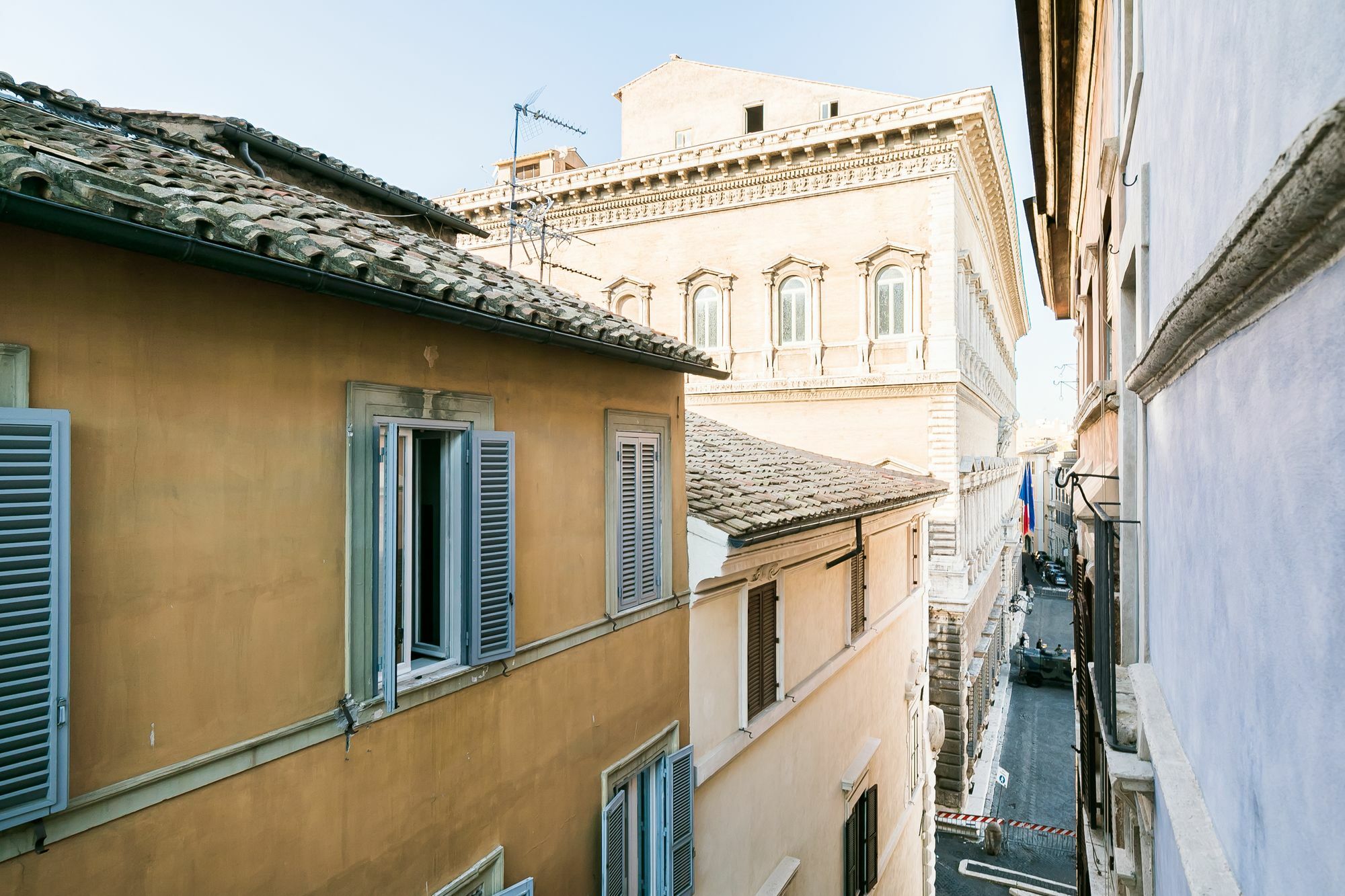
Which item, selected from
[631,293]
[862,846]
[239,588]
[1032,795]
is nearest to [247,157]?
[239,588]

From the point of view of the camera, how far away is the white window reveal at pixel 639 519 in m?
6.09

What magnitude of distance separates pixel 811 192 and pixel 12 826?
20292 mm

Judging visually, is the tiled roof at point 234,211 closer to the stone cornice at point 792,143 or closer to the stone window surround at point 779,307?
the stone window surround at point 779,307

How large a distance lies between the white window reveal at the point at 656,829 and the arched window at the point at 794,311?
15.3 meters

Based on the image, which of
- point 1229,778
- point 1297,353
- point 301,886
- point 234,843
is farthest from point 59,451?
point 1229,778

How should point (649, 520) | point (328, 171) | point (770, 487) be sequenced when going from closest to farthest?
point (649, 520)
point (328, 171)
point (770, 487)

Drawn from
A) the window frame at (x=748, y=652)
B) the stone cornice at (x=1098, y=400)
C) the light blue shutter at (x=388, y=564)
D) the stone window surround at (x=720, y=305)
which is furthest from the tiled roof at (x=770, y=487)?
the stone window surround at (x=720, y=305)

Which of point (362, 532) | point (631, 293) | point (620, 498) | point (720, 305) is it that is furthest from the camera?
point (631, 293)

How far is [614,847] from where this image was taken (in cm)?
578

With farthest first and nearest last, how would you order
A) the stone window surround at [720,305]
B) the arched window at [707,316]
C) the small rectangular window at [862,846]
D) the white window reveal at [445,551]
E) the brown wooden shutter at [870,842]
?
the arched window at [707,316] → the stone window surround at [720,305] → the brown wooden shutter at [870,842] → the small rectangular window at [862,846] → the white window reveal at [445,551]

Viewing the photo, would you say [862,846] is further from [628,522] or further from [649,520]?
[628,522]

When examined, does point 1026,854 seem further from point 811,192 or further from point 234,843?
point 234,843

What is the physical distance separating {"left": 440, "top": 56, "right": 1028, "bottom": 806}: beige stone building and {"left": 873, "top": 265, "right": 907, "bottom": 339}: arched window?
0.15 feet

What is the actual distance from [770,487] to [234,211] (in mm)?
6055
